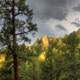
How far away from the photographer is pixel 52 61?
126625 mm

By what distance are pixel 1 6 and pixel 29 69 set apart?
81.6 meters

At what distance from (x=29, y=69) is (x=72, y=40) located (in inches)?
609

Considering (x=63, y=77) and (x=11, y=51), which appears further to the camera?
(x=63, y=77)

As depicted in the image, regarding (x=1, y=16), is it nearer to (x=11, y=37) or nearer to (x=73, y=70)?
(x=11, y=37)

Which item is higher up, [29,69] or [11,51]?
[11,51]

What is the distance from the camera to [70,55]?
121 metres

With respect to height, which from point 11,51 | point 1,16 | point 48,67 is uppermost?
point 1,16

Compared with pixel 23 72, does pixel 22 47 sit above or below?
above

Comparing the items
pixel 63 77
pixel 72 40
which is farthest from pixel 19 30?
pixel 72 40

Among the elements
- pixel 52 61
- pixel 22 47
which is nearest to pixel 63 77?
pixel 52 61

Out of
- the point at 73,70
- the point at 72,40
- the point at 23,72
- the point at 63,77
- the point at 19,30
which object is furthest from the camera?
the point at 72,40

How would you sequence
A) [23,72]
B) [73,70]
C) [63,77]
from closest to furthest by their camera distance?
1. [73,70]
2. [63,77]
3. [23,72]

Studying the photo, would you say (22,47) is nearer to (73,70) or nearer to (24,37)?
(24,37)

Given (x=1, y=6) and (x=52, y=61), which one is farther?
(x=52, y=61)
